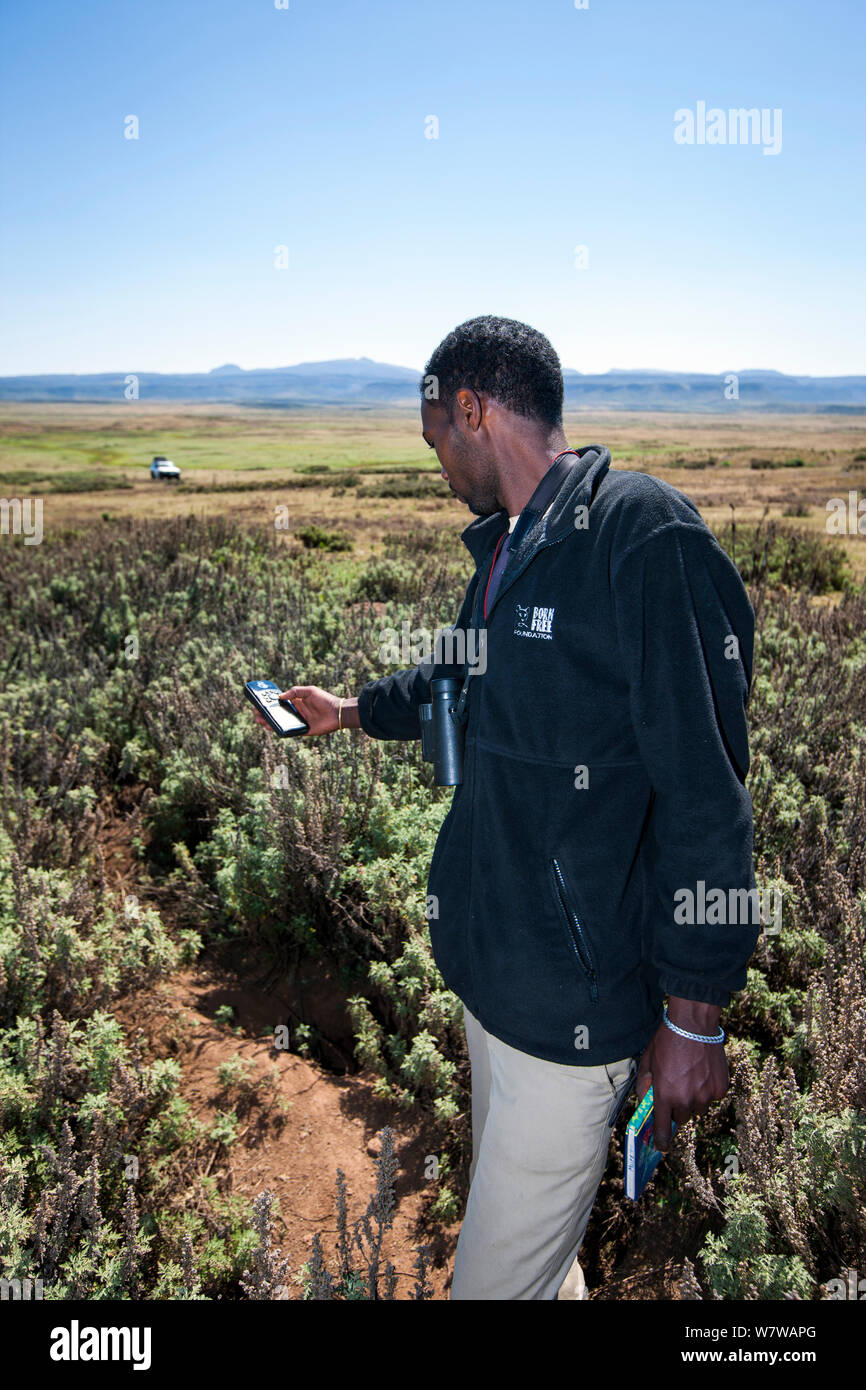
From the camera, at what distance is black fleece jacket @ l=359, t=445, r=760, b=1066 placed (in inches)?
55.1

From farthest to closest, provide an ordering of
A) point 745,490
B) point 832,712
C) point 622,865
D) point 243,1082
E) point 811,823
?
point 745,490 → point 832,712 → point 811,823 → point 243,1082 → point 622,865

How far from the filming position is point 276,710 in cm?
256

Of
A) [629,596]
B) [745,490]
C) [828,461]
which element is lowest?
[629,596]

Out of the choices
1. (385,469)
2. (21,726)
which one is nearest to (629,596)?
(21,726)

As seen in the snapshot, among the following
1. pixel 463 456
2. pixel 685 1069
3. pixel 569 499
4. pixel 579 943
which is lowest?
pixel 685 1069

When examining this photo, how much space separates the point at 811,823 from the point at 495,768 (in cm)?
264

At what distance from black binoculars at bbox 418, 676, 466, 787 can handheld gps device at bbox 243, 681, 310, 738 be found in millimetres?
527

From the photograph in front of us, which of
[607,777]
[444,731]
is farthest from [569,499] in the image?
[444,731]

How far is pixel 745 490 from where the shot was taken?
30.3m

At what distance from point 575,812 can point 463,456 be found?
82 cm

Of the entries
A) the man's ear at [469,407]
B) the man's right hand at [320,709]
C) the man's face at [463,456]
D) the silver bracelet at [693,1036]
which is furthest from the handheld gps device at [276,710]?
the silver bracelet at [693,1036]

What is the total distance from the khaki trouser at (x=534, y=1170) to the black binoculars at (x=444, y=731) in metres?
0.58

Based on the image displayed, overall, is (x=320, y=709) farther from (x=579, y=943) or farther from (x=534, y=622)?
(x=579, y=943)
